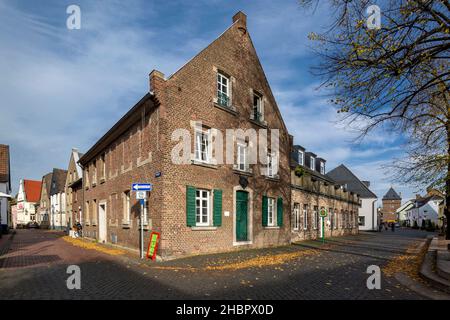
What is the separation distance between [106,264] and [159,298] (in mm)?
5100

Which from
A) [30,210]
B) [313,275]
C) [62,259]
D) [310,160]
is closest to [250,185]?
[313,275]

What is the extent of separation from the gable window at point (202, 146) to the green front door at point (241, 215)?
280 centimetres

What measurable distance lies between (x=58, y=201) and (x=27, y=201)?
91.7 feet

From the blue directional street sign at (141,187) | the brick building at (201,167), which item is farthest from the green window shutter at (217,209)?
the blue directional street sign at (141,187)

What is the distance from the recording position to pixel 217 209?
1343cm

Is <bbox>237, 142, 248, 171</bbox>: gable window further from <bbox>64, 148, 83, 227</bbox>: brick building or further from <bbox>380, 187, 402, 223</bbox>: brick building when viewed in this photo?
<bbox>380, 187, 402, 223</bbox>: brick building

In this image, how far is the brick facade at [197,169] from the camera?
11.8 meters

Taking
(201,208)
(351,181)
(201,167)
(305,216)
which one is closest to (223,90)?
(201,167)

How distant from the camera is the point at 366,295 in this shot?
668 cm

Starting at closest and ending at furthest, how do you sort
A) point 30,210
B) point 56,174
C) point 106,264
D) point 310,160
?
point 106,264 → point 310,160 → point 56,174 → point 30,210

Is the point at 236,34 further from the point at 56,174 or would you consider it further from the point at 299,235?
the point at 56,174

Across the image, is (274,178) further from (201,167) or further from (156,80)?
(156,80)

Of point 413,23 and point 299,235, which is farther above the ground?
point 413,23

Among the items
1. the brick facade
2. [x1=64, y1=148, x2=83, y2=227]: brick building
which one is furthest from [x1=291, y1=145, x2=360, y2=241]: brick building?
[x1=64, y1=148, x2=83, y2=227]: brick building
